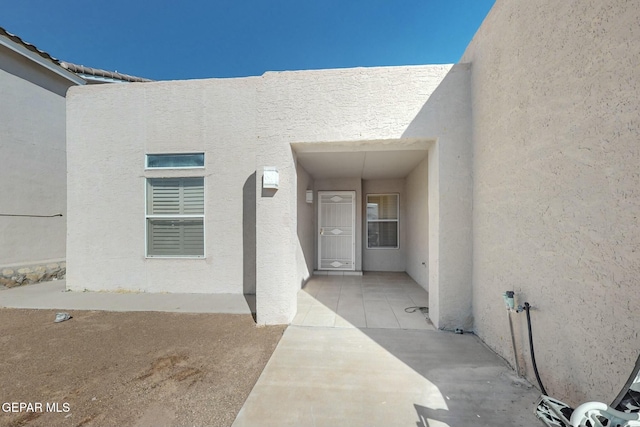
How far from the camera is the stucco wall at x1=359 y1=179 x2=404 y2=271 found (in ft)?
23.1

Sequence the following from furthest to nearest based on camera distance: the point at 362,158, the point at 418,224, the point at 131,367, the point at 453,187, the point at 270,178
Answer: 1. the point at 418,224
2. the point at 362,158
3. the point at 270,178
4. the point at 453,187
5. the point at 131,367

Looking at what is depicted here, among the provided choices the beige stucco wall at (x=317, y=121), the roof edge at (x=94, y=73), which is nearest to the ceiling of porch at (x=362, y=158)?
the beige stucco wall at (x=317, y=121)

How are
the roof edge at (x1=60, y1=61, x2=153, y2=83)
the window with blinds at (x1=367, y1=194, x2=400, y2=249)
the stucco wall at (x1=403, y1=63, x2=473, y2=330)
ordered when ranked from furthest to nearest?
the roof edge at (x1=60, y1=61, x2=153, y2=83)
the window with blinds at (x1=367, y1=194, x2=400, y2=249)
the stucco wall at (x1=403, y1=63, x2=473, y2=330)

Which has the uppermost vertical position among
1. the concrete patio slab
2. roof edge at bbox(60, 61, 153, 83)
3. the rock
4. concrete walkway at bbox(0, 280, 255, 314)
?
roof edge at bbox(60, 61, 153, 83)

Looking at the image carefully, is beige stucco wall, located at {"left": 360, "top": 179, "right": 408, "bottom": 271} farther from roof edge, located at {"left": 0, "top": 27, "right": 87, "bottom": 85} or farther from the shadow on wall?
roof edge, located at {"left": 0, "top": 27, "right": 87, "bottom": 85}

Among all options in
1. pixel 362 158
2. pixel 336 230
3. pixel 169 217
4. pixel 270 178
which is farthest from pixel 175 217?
pixel 362 158

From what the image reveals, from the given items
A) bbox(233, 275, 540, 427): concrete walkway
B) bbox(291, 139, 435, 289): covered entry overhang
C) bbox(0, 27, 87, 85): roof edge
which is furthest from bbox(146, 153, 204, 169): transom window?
bbox(0, 27, 87, 85): roof edge

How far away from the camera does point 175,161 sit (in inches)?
205

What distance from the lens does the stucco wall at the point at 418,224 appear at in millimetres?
5094

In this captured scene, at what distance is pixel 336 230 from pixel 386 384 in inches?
189

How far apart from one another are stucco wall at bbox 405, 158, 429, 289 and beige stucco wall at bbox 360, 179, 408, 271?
0.59ft

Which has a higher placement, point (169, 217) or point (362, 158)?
point (362, 158)

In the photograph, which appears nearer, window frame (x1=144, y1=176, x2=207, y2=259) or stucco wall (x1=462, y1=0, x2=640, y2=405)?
stucco wall (x1=462, y1=0, x2=640, y2=405)

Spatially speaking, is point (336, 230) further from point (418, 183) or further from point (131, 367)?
point (131, 367)
